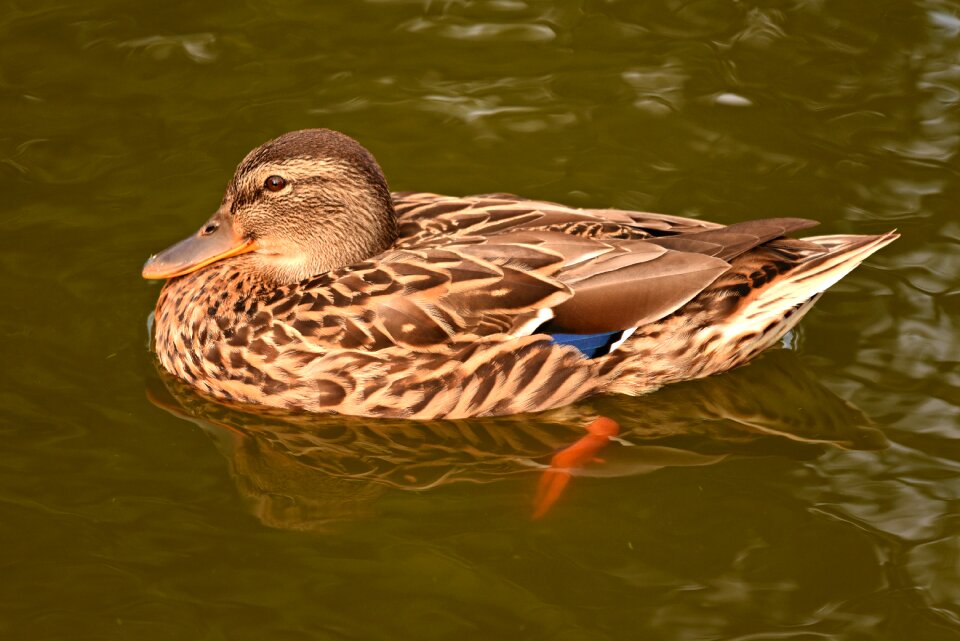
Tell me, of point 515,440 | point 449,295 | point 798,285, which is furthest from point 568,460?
point 798,285

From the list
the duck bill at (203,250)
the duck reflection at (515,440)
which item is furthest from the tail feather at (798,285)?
the duck bill at (203,250)

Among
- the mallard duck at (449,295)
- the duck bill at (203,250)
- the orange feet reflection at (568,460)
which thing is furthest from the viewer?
the duck bill at (203,250)

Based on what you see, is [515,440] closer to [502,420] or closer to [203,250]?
[502,420]

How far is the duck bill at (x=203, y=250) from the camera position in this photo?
7.54 m

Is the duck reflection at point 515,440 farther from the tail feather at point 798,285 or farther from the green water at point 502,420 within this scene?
the tail feather at point 798,285

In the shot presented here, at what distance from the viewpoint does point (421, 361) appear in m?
7.20

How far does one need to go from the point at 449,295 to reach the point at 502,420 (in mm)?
783

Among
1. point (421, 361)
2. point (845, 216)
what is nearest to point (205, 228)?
point (421, 361)

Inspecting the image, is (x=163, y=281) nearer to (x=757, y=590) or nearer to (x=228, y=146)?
(x=228, y=146)

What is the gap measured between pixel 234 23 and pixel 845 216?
5.05 metres

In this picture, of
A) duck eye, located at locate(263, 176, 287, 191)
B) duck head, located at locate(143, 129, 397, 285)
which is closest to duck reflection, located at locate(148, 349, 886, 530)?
duck head, located at locate(143, 129, 397, 285)

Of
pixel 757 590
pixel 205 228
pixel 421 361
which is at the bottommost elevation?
pixel 757 590

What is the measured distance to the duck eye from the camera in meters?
7.43

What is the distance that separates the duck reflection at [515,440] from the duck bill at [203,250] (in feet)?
2.10
